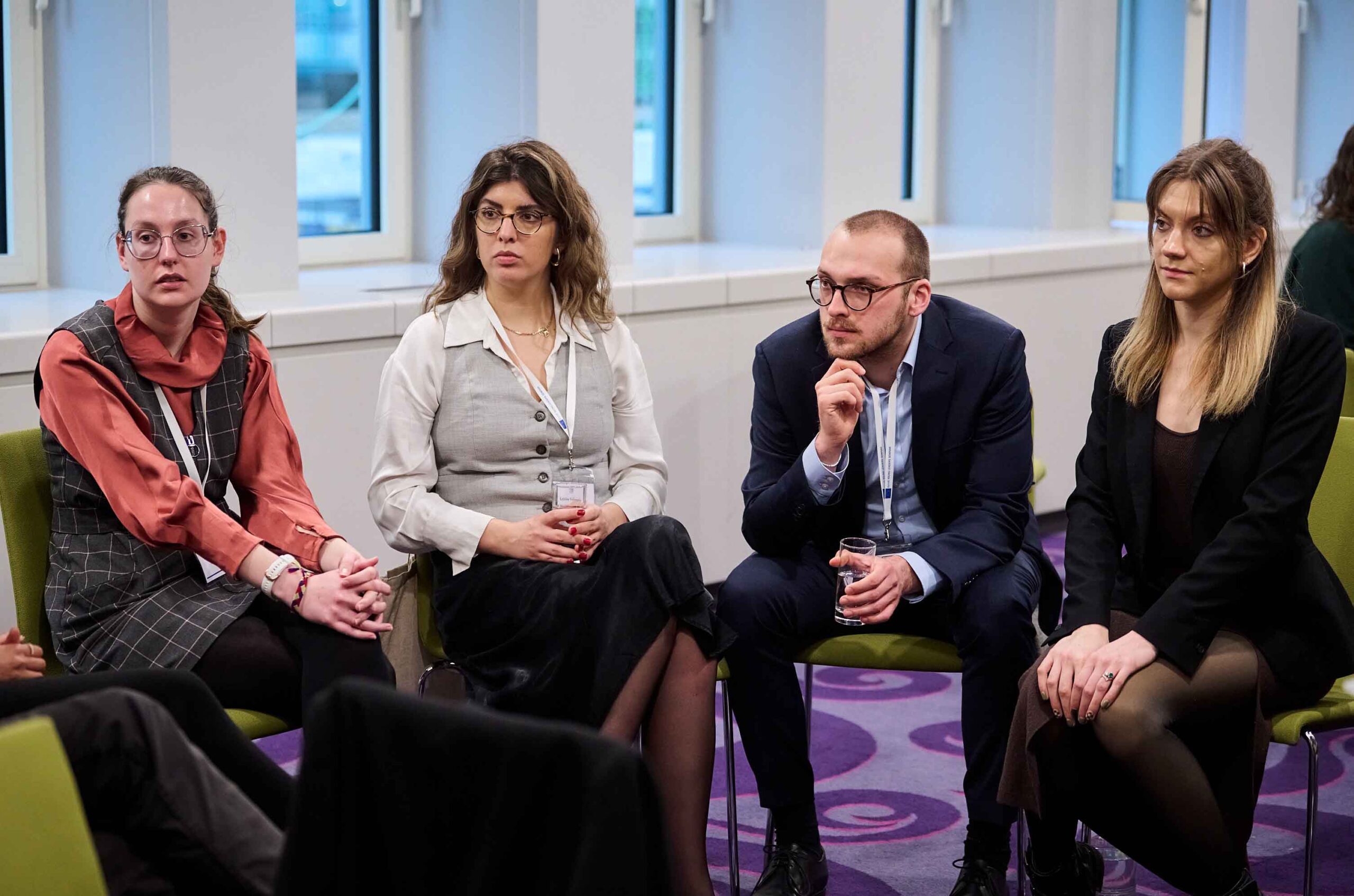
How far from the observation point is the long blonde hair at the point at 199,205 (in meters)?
2.75

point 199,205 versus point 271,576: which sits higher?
point 199,205

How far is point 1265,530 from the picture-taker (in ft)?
8.34

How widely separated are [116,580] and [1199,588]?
1763 mm

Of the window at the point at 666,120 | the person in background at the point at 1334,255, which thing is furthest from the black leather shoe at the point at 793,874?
the window at the point at 666,120

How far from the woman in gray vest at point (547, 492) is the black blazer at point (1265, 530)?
682mm

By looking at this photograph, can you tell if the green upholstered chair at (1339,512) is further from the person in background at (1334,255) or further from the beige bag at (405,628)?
the beige bag at (405,628)

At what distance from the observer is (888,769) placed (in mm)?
3549

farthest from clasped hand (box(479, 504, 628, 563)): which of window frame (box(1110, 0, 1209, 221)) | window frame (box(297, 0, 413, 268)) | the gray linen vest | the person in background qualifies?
window frame (box(1110, 0, 1209, 221))

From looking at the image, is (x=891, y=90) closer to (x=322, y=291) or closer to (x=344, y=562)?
(x=322, y=291)

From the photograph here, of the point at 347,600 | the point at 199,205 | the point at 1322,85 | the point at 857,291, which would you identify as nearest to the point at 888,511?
the point at 857,291

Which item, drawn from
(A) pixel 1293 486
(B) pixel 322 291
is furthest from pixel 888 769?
(B) pixel 322 291

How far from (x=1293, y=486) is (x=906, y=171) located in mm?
3652

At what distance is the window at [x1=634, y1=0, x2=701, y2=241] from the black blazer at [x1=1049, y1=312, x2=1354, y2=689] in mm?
2786

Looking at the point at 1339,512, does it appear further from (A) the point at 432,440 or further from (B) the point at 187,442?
(B) the point at 187,442
